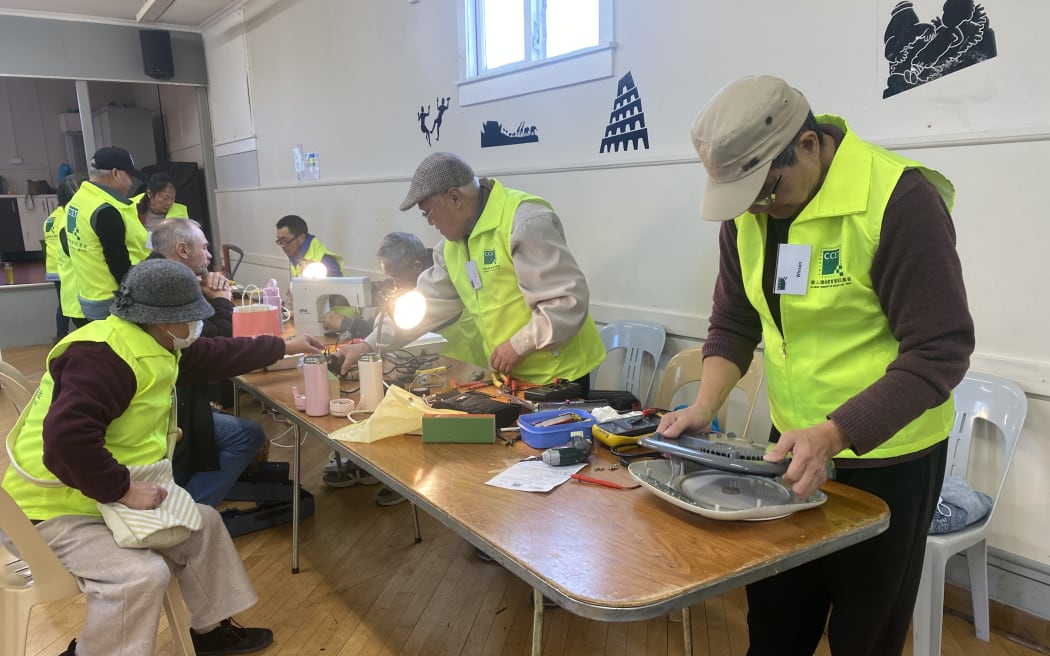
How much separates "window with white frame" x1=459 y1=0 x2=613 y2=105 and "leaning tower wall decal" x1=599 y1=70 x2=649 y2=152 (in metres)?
0.13

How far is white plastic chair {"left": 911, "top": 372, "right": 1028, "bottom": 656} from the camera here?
6.11ft

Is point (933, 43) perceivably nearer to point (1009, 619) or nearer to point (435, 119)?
point (1009, 619)

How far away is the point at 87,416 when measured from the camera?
157cm

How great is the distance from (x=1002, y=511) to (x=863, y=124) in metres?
1.32

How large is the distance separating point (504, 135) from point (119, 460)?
2584 millimetres

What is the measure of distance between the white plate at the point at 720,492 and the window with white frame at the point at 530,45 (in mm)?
2219

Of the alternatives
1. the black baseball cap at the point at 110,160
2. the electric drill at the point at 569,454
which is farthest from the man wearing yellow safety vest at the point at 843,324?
the black baseball cap at the point at 110,160

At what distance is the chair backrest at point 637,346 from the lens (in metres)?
2.99

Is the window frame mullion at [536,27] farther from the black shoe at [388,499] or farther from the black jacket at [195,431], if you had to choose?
the black shoe at [388,499]

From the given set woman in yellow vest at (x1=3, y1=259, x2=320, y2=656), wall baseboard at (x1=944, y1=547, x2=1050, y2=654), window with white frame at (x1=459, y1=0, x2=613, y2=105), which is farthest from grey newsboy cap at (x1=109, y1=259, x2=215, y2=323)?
wall baseboard at (x1=944, y1=547, x2=1050, y2=654)

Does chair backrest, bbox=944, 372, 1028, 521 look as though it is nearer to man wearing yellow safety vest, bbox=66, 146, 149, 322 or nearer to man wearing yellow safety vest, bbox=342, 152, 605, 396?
man wearing yellow safety vest, bbox=342, 152, 605, 396

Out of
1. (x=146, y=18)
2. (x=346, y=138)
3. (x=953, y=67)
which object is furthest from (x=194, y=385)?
(x=146, y=18)

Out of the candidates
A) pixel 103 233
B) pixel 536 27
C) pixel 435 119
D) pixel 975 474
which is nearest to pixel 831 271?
pixel 975 474

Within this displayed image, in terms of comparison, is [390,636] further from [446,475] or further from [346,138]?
[346,138]
